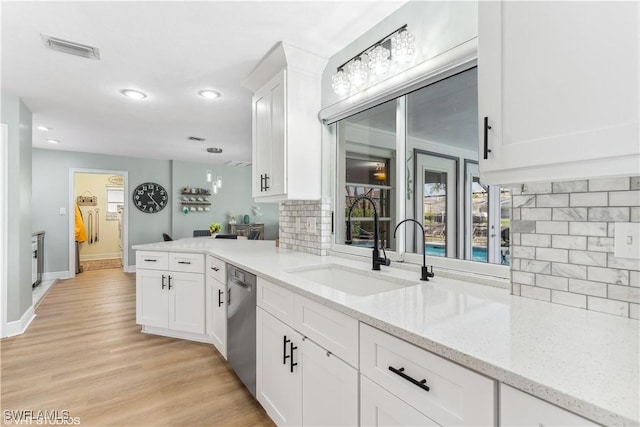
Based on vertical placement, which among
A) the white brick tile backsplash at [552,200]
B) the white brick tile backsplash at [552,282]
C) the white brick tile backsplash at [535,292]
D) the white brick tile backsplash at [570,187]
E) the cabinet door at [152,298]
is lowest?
the cabinet door at [152,298]

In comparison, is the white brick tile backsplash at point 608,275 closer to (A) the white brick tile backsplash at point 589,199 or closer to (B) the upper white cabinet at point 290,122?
(A) the white brick tile backsplash at point 589,199

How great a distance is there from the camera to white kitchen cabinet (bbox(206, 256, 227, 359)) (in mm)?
2340

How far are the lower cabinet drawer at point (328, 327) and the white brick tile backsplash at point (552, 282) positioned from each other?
720 millimetres

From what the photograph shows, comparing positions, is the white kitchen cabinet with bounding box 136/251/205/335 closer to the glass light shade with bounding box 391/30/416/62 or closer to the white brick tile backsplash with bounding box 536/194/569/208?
the glass light shade with bounding box 391/30/416/62

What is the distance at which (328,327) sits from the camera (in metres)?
1.21

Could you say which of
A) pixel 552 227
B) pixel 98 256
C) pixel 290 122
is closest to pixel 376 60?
pixel 290 122

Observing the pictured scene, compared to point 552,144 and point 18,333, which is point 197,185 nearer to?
point 18,333

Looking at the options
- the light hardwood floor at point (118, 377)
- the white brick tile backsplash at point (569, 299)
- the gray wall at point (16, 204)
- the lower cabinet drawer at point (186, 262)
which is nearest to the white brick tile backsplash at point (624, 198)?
the white brick tile backsplash at point (569, 299)

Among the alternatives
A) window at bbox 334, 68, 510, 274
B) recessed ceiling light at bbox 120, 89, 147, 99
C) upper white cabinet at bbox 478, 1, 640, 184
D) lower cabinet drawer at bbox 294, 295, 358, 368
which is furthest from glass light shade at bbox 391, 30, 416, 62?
recessed ceiling light at bbox 120, 89, 147, 99

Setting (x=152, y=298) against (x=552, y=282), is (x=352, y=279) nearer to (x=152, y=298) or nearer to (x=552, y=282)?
(x=552, y=282)

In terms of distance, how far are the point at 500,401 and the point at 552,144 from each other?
69cm

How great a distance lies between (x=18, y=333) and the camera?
3012 mm

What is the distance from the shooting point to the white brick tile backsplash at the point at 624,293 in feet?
3.06

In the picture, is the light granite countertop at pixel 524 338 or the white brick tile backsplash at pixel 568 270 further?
the white brick tile backsplash at pixel 568 270
